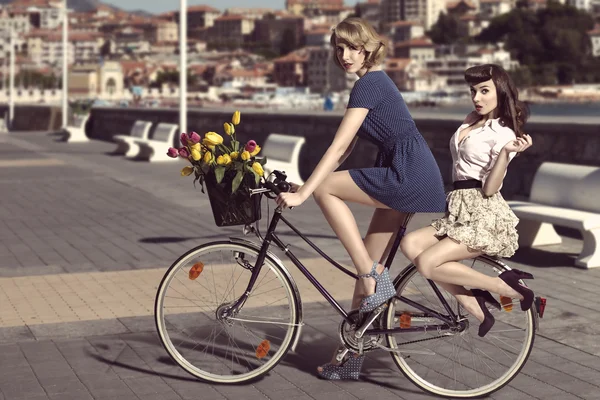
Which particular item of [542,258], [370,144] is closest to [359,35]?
[542,258]

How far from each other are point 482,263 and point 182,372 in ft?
4.52

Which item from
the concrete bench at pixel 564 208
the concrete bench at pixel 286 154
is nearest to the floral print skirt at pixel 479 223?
the concrete bench at pixel 564 208

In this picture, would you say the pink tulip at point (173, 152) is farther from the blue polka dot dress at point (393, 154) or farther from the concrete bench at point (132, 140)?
the concrete bench at point (132, 140)

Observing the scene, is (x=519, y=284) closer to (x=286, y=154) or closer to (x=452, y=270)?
(x=452, y=270)

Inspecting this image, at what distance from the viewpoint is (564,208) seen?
8.32 m

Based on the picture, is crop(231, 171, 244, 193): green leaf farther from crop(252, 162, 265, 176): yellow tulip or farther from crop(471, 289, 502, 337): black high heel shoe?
crop(471, 289, 502, 337): black high heel shoe

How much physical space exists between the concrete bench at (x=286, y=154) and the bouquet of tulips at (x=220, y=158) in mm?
8912

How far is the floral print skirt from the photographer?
4.15 meters

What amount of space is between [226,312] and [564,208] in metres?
4.40

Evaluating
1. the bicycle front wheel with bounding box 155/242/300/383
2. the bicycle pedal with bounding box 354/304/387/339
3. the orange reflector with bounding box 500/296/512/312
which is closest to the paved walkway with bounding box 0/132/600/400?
the bicycle front wheel with bounding box 155/242/300/383

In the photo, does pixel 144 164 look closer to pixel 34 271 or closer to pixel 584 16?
pixel 34 271

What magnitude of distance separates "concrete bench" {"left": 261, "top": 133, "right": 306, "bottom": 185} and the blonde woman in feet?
29.5

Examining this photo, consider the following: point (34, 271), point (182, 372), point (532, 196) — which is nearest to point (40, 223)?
point (34, 271)

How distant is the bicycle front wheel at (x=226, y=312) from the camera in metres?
4.38
